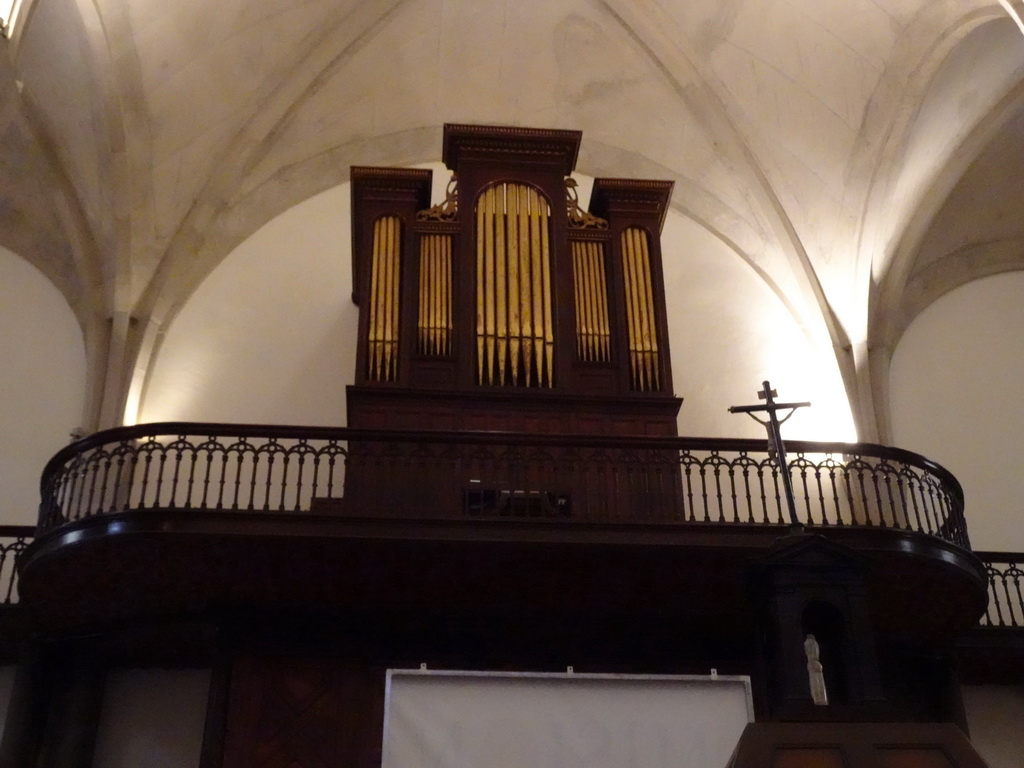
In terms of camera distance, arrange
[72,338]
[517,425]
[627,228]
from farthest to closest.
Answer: [72,338], [627,228], [517,425]

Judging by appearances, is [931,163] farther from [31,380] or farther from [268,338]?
[31,380]

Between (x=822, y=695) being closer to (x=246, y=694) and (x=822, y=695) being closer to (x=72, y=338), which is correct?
(x=246, y=694)

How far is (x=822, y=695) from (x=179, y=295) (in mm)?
9439

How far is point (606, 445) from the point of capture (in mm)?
9734

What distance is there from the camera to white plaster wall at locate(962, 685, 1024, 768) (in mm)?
11312

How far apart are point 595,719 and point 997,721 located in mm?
7965

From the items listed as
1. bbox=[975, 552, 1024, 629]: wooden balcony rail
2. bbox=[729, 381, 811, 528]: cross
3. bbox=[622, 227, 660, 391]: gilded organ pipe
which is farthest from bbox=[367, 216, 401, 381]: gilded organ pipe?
bbox=[975, 552, 1024, 629]: wooden balcony rail

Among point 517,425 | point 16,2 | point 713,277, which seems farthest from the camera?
point 713,277

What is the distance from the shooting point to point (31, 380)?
12984 millimetres

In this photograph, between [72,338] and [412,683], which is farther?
[72,338]

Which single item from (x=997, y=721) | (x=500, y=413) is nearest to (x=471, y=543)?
(x=500, y=413)

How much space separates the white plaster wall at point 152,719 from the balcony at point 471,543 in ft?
2.75

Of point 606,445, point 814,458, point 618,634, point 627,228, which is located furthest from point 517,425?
point 814,458

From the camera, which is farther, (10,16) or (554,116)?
(554,116)
